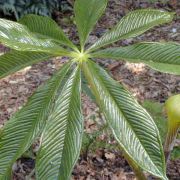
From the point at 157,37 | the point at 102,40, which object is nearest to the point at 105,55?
the point at 102,40

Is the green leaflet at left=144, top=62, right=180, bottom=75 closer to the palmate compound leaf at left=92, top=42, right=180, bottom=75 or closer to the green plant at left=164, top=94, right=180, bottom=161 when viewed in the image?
the palmate compound leaf at left=92, top=42, right=180, bottom=75

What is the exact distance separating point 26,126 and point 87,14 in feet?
1.18

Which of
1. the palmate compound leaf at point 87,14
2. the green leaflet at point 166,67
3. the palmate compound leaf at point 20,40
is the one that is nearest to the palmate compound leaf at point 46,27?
the palmate compound leaf at point 87,14

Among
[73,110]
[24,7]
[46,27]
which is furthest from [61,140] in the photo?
[24,7]

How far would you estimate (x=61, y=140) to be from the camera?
0.97 metres

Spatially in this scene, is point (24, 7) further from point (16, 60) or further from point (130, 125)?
point (130, 125)

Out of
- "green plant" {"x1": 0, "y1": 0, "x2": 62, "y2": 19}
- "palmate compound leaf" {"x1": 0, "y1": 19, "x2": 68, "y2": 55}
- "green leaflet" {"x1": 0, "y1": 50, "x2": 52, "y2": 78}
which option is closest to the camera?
"palmate compound leaf" {"x1": 0, "y1": 19, "x2": 68, "y2": 55}

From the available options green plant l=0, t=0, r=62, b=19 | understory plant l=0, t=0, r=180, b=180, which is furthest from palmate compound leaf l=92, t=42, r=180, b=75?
green plant l=0, t=0, r=62, b=19

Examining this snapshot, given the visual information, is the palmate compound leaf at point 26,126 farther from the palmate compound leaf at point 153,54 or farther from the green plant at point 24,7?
the green plant at point 24,7

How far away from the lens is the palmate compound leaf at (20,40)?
0.91 m

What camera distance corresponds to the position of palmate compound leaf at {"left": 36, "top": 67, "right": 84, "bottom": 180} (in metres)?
0.95

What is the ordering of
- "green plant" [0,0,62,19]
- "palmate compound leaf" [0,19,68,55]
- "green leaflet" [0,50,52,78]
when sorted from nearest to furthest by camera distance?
"palmate compound leaf" [0,19,68,55] < "green leaflet" [0,50,52,78] < "green plant" [0,0,62,19]

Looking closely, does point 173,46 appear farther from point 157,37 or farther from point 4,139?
point 157,37

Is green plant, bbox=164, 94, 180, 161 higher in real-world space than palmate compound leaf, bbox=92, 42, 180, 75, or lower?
lower
